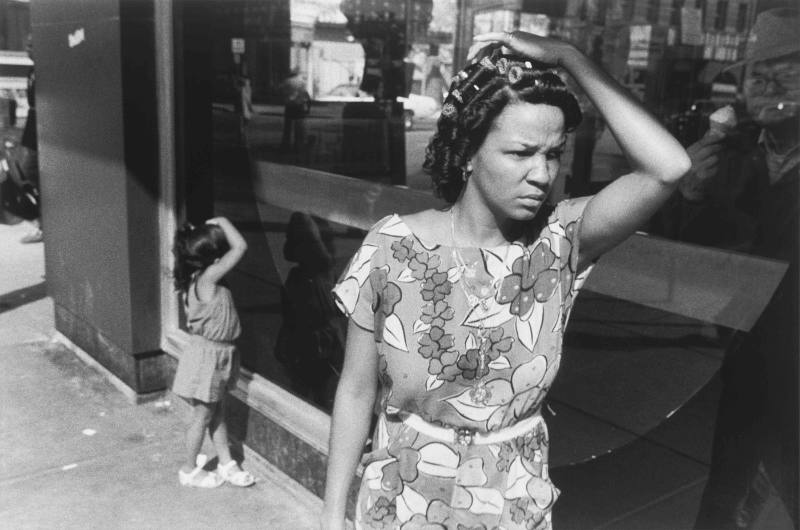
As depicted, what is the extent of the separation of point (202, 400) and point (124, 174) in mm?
1372

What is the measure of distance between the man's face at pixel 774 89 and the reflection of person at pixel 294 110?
101 inches

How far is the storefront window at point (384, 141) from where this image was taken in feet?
12.9

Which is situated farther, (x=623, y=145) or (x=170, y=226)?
(x=170, y=226)

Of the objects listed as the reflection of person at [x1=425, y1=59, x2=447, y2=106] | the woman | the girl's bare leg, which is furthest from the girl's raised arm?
the woman

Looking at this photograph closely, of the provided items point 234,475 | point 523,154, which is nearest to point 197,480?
point 234,475

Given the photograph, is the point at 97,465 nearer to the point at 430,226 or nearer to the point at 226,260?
the point at 226,260

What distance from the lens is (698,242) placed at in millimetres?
3719

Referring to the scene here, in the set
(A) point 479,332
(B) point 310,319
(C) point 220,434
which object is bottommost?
(C) point 220,434

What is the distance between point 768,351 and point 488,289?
1235mm

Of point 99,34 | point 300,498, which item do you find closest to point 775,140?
point 300,498

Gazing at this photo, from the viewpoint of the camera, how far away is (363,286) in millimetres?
1659

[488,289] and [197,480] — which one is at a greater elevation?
[488,289]

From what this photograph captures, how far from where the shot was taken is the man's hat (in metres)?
2.78

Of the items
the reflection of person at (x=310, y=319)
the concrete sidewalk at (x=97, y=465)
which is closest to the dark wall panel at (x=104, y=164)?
the concrete sidewalk at (x=97, y=465)
